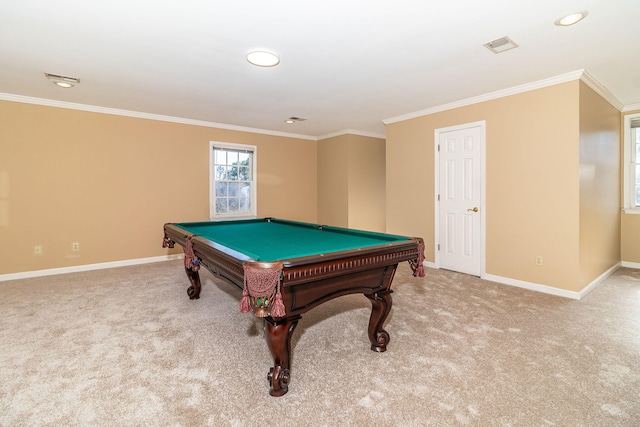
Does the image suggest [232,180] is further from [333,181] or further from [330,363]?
[330,363]

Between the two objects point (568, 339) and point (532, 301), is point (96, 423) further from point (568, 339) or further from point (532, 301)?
point (532, 301)

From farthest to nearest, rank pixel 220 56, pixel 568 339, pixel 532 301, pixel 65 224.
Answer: pixel 65 224
pixel 532 301
pixel 220 56
pixel 568 339

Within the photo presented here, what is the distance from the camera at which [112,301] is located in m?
3.17

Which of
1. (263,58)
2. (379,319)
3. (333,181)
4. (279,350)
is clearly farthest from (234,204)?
(279,350)

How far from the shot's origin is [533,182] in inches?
138

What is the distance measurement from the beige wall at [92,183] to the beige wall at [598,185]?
509cm

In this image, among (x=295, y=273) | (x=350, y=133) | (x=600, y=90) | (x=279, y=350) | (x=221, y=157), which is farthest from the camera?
(x=350, y=133)

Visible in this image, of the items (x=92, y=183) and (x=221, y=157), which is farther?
(x=221, y=157)

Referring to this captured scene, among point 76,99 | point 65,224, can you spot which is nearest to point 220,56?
point 76,99

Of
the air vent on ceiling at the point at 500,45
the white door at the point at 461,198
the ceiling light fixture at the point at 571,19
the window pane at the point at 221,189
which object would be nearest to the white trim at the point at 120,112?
the window pane at the point at 221,189

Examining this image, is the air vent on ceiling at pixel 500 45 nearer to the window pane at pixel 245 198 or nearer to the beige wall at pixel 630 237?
the beige wall at pixel 630 237

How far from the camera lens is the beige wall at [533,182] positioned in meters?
3.23

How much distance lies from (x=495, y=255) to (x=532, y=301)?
0.80 meters

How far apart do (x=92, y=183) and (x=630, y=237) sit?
25.5 feet
